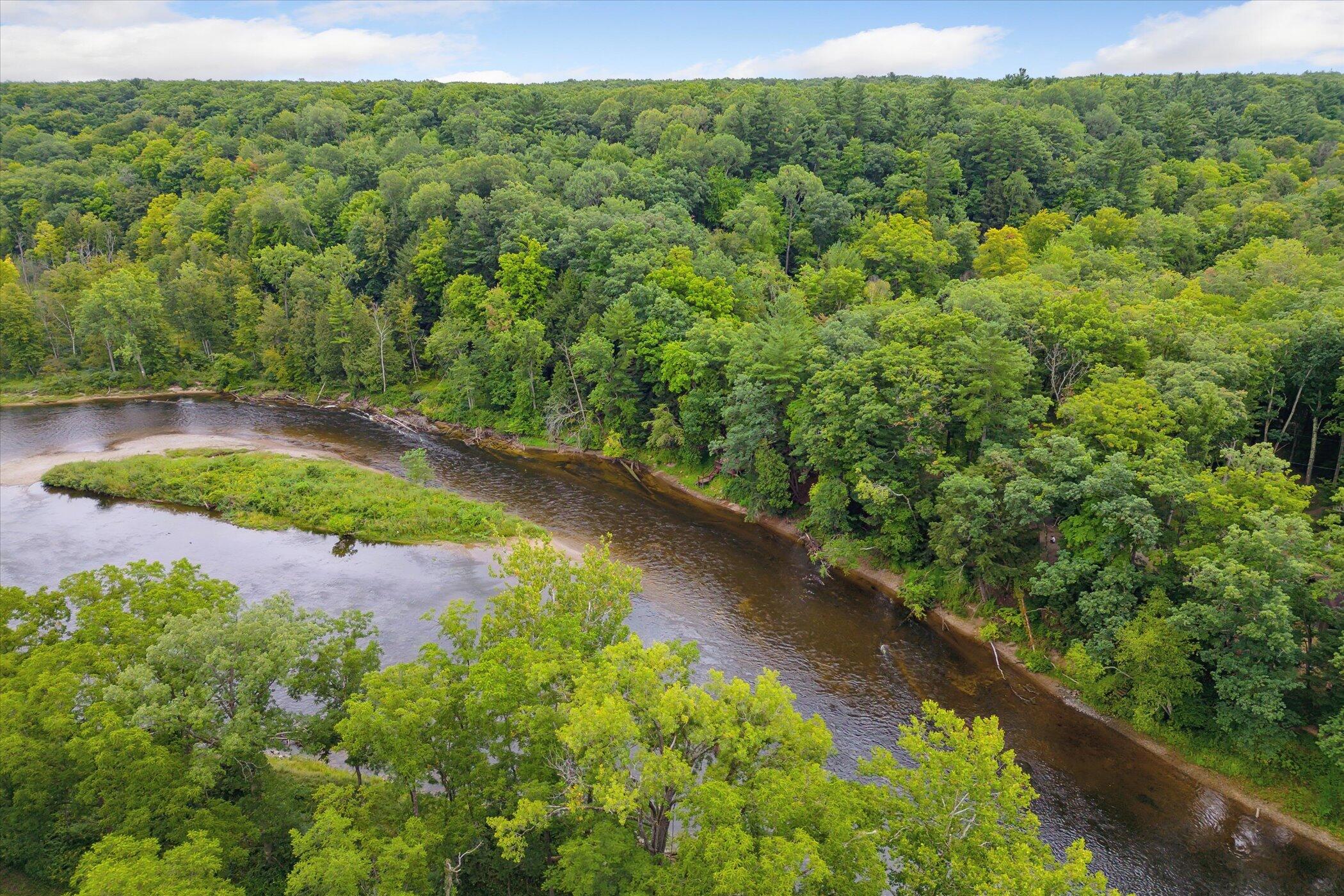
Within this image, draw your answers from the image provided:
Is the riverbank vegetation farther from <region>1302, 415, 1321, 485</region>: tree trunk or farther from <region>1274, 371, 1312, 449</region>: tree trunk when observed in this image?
<region>1274, 371, 1312, 449</region>: tree trunk

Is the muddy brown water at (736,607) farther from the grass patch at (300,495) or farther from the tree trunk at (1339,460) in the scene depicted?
the tree trunk at (1339,460)

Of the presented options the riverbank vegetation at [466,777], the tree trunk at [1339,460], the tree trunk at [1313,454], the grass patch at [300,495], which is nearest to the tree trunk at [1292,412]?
the tree trunk at [1313,454]

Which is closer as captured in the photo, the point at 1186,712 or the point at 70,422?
the point at 1186,712

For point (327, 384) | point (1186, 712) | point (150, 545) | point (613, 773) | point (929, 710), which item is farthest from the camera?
point (327, 384)

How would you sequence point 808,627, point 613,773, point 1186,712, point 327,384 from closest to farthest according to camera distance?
point 613,773 < point 1186,712 < point 808,627 < point 327,384

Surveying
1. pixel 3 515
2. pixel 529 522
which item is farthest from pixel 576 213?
pixel 3 515

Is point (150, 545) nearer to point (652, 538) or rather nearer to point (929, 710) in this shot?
point (652, 538)

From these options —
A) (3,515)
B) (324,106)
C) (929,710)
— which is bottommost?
(3,515)
